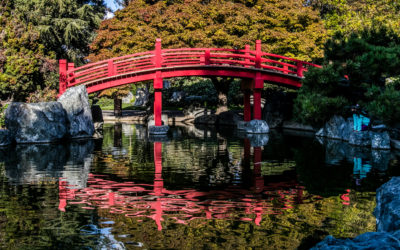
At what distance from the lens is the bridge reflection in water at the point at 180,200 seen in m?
6.46

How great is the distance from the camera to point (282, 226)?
5.89 meters

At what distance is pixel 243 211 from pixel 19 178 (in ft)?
17.5

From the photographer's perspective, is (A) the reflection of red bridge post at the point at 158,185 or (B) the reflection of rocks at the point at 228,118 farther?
(B) the reflection of rocks at the point at 228,118

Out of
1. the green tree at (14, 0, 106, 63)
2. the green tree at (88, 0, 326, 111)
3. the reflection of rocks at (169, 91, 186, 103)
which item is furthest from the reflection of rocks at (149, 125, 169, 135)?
the reflection of rocks at (169, 91, 186, 103)

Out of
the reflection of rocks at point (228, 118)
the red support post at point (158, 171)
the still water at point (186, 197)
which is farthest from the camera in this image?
the reflection of rocks at point (228, 118)

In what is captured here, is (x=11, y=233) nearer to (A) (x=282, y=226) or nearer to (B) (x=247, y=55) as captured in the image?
(A) (x=282, y=226)

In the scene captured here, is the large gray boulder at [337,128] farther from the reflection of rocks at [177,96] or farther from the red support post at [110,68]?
the reflection of rocks at [177,96]

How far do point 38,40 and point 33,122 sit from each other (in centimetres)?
907

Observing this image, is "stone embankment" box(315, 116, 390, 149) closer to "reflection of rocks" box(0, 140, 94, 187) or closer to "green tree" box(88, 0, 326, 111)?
"green tree" box(88, 0, 326, 111)

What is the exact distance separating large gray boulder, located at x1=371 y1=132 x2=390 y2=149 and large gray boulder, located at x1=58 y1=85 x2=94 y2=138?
1167 cm

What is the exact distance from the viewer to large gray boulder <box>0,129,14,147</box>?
15.2 m

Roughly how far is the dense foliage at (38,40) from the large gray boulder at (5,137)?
20.1 feet

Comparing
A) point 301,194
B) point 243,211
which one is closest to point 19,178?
point 243,211

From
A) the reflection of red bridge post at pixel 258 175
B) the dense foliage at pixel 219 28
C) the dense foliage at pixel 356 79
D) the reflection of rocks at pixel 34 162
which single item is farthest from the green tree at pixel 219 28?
the reflection of red bridge post at pixel 258 175
